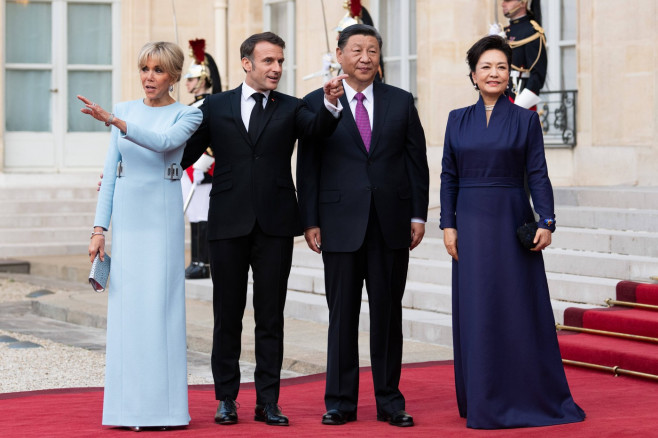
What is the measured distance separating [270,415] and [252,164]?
44.8 inches


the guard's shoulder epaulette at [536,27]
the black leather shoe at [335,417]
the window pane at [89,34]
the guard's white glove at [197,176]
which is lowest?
the black leather shoe at [335,417]

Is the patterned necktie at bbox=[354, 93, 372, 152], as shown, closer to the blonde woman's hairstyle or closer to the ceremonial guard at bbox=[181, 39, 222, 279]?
the blonde woman's hairstyle

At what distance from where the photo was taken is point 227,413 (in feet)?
19.5

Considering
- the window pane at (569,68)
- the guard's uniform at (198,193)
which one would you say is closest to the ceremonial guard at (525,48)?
the window pane at (569,68)

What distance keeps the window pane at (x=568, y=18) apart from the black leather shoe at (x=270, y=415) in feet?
25.7

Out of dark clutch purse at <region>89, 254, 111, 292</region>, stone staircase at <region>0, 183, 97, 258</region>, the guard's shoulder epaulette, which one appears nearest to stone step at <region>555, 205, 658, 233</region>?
the guard's shoulder epaulette

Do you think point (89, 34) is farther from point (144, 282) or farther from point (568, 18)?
point (144, 282)

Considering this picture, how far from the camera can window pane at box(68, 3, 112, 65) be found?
59.4 feet

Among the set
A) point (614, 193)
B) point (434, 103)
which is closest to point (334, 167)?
point (614, 193)

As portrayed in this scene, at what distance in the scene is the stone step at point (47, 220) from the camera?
16.5m

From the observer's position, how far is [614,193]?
10570mm

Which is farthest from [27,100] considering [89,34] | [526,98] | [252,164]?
[252,164]

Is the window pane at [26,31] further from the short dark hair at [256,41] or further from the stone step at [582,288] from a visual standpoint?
the short dark hair at [256,41]

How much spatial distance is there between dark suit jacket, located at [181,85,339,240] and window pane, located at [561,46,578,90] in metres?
7.22
